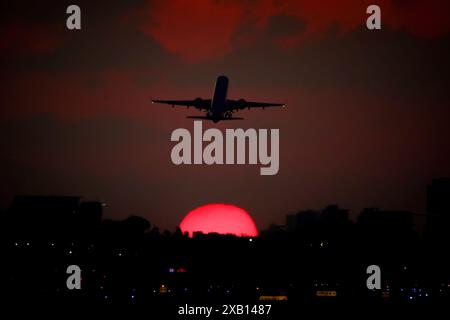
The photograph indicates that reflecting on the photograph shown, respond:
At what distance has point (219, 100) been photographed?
175 m

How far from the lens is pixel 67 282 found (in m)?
196

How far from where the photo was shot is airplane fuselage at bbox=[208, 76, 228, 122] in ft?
569

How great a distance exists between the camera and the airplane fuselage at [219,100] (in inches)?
6831

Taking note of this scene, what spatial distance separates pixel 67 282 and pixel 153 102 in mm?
47468
